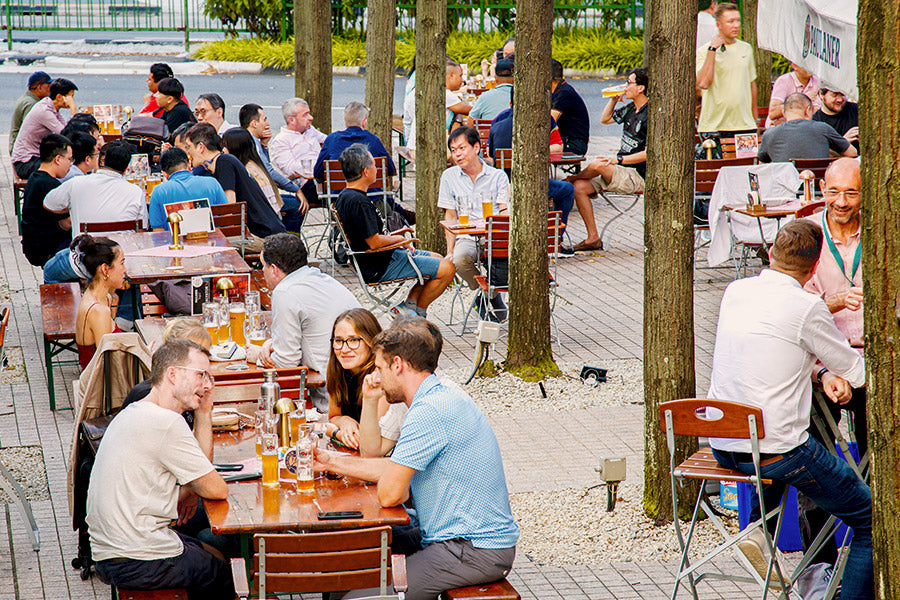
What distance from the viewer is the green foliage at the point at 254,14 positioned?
91.5 feet

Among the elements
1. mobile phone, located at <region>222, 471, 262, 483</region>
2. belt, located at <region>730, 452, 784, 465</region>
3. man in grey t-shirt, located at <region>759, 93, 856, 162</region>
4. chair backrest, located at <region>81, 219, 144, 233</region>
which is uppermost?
man in grey t-shirt, located at <region>759, 93, 856, 162</region>

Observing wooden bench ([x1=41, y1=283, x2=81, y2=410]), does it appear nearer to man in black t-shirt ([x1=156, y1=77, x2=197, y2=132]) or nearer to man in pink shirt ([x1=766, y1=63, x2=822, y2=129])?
man in black t-shirt ([x1=156, y1=77, x2=197, y2=132])

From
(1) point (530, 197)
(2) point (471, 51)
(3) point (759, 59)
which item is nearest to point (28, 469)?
(1) point (530, 197)

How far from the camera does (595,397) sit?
839 cm

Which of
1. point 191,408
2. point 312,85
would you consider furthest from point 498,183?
point 191,408

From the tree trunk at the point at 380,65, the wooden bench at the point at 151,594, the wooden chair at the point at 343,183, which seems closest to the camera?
the wooden bench at the point at 151,594

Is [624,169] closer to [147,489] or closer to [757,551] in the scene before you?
[757,551]

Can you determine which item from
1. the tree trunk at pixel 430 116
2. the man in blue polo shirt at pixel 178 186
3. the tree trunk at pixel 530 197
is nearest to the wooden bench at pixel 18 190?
the man in blue polo shirt at pixel 178 186

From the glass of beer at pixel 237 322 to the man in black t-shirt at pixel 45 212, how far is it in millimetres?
3994

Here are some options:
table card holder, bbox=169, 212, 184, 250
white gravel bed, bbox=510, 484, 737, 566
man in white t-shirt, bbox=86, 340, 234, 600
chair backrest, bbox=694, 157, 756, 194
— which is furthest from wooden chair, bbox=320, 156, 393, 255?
man in white t-shirt, bbox=86, 340, 234, 600

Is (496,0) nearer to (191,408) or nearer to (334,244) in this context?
(334,244)

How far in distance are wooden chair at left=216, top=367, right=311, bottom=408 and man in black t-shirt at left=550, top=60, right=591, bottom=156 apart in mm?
7499

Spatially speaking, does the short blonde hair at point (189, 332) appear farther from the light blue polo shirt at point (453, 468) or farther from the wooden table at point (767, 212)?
the wooden table at point (767, 212)

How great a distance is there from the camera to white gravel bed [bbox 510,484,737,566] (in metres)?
6.04
